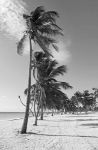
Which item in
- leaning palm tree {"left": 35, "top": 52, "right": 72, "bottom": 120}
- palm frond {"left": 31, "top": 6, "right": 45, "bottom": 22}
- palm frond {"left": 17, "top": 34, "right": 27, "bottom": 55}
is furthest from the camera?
leaning palm tree {"left": 35, "top": 52, "right": 72, "bottom": 120}

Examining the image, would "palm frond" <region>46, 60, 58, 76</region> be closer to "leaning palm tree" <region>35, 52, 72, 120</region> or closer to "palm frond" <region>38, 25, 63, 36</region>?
"leaning palm tree" <region>35, 52, 72, 120</region>

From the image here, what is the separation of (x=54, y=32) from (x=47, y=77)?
36.8ft

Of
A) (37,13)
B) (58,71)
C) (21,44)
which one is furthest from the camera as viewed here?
(58,71)

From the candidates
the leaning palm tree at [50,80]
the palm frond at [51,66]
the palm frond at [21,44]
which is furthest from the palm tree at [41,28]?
the palm frond at [51,66]

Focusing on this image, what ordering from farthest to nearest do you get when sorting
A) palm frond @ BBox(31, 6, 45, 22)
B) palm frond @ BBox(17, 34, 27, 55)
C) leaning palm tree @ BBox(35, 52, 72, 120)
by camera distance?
leaning palm tree @ BBox(35, 52, 72, 120)
palm frond @ BBox(17, 34, 27, 55)
palm frond @ BBox(31, 6, 45, 22)

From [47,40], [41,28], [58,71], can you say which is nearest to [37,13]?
[41,28]

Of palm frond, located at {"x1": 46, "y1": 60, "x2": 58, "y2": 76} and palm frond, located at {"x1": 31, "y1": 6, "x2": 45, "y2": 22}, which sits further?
palm frond, located at {"x1": 46, "y1": 60, "x2": 58, "y2": 76}

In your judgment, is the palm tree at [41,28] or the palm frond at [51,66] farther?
the palm frond at [51,66]

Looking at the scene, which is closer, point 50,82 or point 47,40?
point 47,40

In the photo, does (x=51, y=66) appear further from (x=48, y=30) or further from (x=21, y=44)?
(x=48, y=30)

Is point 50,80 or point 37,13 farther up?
point 37,13

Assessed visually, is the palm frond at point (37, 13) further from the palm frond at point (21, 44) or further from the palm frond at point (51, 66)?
the palm frond at point (51, 66)

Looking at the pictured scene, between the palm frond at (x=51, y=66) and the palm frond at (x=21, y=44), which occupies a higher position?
the palm frond at (x=51, y=66)

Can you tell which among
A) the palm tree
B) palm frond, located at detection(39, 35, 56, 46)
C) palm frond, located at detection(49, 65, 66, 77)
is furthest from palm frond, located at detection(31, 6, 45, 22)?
palm frond, located at detection(49, 65, 66, 77)
